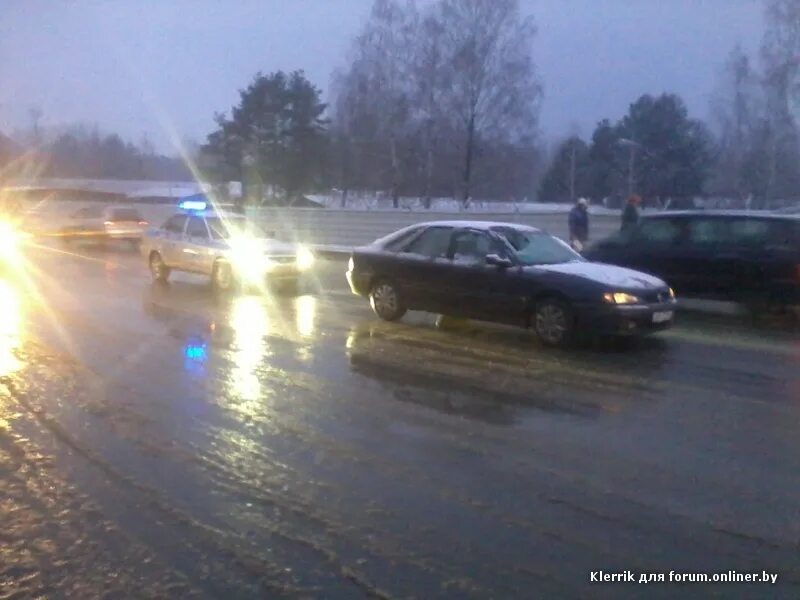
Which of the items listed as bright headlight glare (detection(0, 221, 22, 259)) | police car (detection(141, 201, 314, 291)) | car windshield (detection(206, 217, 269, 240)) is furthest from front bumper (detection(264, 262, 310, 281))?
bright headlight glare (detection(0, 221, 22, 259))

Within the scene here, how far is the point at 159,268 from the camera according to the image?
824 inches

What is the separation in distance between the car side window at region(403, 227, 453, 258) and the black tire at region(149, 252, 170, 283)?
27.1 ft

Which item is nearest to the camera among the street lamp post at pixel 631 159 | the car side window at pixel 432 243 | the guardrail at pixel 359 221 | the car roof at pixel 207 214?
the car side window at pixel 432 243

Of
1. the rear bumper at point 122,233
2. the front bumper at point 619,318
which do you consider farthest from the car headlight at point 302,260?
the rear bumper at point 122,233

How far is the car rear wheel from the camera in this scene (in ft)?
61.9

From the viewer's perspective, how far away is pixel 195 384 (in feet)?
32.4

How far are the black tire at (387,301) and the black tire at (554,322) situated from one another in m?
2.40

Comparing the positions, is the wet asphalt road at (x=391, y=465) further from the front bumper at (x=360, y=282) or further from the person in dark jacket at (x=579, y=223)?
the person in dark jacket at (x=579, y=223)

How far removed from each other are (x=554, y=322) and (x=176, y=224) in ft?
35.6

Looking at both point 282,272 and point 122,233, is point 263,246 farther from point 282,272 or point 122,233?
point 122,233

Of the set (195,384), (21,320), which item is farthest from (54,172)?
(195,384)

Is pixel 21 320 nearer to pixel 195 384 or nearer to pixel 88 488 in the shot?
pixel 195 384

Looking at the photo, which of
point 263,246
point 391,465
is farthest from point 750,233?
point 391,465

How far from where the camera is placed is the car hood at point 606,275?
39.0 feet
